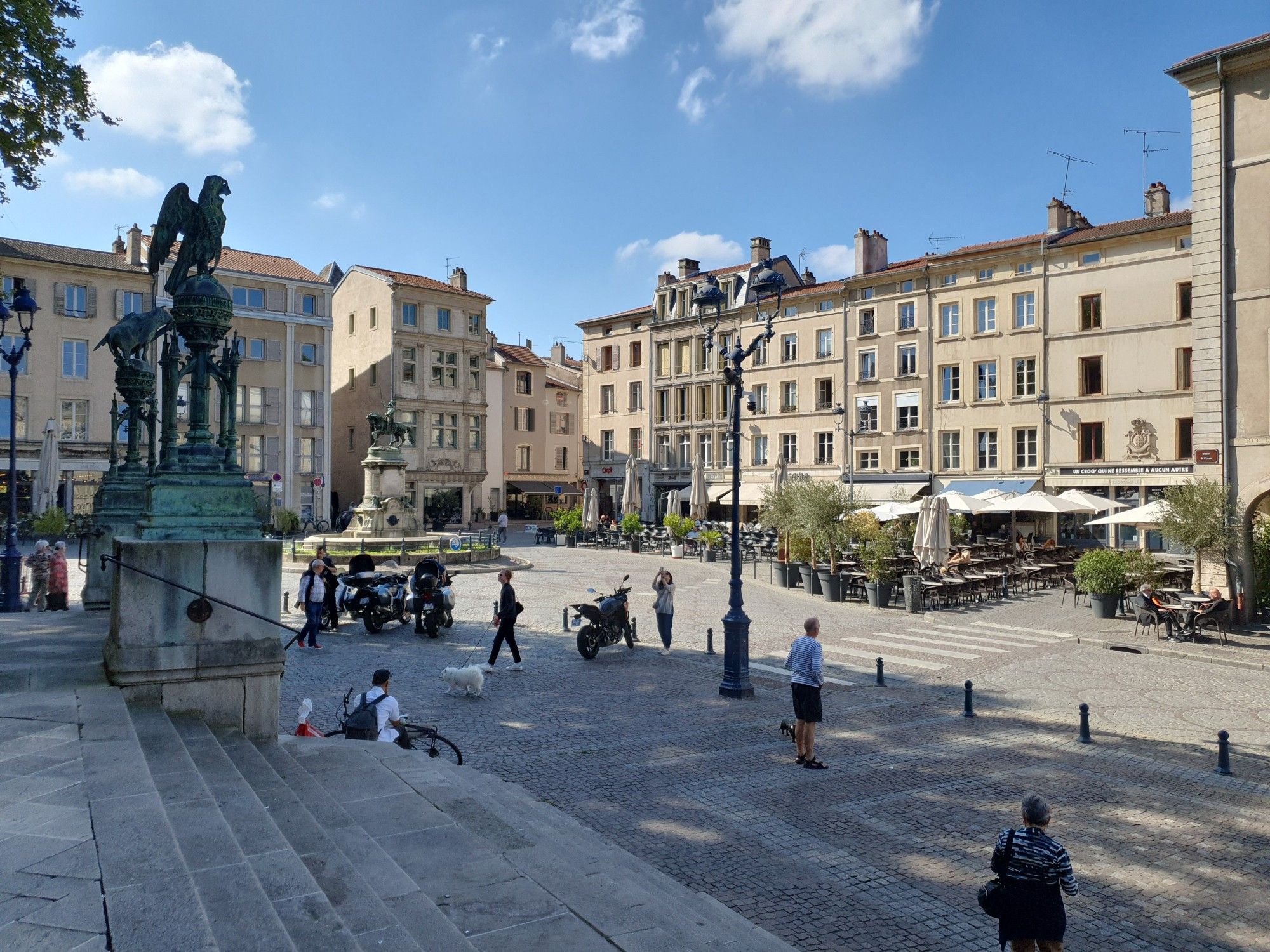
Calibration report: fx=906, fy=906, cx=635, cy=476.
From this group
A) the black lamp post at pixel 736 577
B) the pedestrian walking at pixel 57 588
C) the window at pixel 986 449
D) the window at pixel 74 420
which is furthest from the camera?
the window at pixel 74 420

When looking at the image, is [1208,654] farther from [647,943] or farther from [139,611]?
[139,611]

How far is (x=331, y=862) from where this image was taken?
4.87m

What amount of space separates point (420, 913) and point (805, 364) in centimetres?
4322

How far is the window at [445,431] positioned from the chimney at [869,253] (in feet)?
82.8

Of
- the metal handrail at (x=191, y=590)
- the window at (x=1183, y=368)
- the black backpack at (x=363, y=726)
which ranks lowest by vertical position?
the black backpack at (x=363, y=726)

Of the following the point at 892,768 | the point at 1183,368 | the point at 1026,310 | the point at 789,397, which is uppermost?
the point at 1026,310

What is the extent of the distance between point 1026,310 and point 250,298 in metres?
38.2

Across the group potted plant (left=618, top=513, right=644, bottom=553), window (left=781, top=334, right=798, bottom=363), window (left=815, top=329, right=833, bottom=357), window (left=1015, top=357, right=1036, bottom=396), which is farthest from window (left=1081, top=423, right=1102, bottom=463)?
potted plant (left=618, top=513, right=644, bottom=553)

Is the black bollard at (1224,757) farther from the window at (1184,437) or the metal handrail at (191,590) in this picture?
the window at (1184,437)

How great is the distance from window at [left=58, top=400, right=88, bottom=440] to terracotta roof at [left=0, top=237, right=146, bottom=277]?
6.54m

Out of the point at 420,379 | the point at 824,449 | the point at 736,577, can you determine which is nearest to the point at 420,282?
the point at 420,379

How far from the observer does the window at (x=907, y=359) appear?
4166 centimetres

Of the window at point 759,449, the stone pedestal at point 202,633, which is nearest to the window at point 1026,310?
the window at point 759,449

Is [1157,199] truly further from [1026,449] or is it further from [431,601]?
[431,601]
